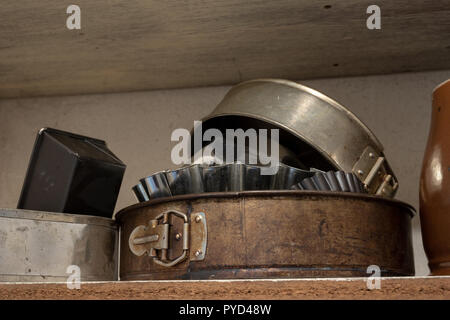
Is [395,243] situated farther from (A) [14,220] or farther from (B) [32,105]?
(B) [32,105]

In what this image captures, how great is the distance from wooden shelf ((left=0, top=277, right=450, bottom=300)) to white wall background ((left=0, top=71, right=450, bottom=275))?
20.3 inches

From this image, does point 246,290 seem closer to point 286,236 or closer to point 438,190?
point 286,236

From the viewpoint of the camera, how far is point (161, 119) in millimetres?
1386

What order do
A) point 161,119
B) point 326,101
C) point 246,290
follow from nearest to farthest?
point 246,290, point 326,101, point 161,119

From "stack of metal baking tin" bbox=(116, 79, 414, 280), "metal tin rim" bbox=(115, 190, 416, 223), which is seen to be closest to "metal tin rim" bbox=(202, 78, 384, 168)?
"stack of metal baking tin" bbox=(116, 79, 414, 280)

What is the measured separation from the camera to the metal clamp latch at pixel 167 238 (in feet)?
2.78

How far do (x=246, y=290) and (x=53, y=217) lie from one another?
0.36 meters

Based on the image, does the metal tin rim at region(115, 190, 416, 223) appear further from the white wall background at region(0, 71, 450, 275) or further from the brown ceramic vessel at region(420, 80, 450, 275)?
the white wall background at region(0, 71, 450, 275)

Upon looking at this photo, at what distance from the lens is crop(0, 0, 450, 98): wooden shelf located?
109 centimetres

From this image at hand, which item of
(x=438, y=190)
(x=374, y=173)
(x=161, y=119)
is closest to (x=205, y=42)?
(x=161, y=119)

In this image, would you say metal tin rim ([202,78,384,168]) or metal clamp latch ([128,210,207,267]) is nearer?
metal clamp latch ([128,210,207,267])

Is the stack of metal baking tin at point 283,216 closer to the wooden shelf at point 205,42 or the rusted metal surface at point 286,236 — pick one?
the rusted metal surface at point 286,236

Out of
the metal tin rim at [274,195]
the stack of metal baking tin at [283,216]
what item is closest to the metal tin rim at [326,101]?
the stack of metal baking tin at [283,216]
